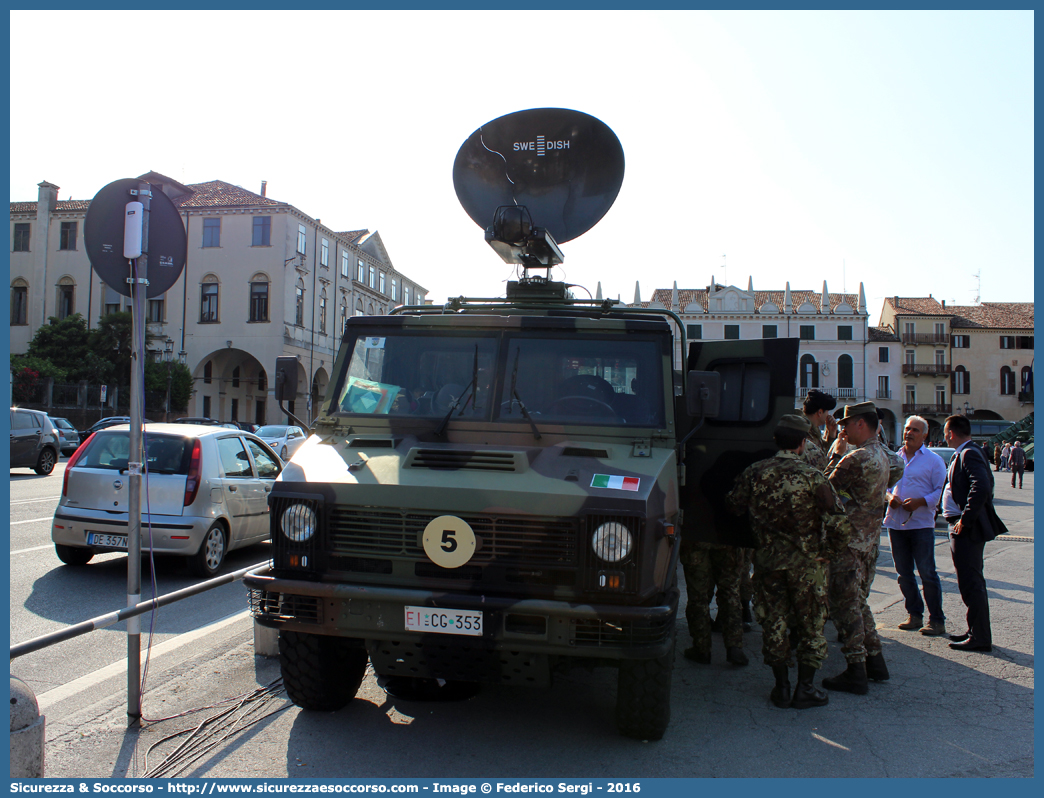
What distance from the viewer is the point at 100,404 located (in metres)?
38.7

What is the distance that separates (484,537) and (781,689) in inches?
91.2

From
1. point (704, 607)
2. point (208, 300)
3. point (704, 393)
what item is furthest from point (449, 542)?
point (208, 300)

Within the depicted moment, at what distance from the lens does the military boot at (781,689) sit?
489 cm

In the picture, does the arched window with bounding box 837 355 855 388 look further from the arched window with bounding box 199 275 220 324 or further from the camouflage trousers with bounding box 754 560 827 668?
the camouflage trousers with bounding box 754 560 827 668

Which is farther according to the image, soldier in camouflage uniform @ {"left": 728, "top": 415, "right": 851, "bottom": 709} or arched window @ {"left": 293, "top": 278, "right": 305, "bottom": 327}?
arched window @ {"left": 293, "top": 278, "right": 305, "bottom": 327}

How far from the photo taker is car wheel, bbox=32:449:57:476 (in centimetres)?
2034

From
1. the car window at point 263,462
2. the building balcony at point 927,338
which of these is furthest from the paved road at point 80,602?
the building balcony at point 927,338

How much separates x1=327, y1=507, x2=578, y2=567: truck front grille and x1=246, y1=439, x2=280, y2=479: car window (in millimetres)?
5750

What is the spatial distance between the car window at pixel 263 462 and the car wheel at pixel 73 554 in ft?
6.37

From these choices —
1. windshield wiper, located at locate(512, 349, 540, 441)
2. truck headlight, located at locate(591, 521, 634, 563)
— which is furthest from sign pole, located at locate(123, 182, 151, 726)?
truck headlight, located at locate(591, 521, 634, 563)

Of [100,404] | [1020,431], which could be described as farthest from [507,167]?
[1020,431]

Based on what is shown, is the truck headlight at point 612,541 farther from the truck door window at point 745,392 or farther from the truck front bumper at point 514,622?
the truck door window at point 745,392

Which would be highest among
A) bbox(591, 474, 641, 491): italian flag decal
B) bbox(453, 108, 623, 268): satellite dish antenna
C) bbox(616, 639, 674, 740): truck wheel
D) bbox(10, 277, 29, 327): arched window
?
bbox(10, 277, 29, 327): arched window

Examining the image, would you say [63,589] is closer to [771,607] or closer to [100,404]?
[771,607]
